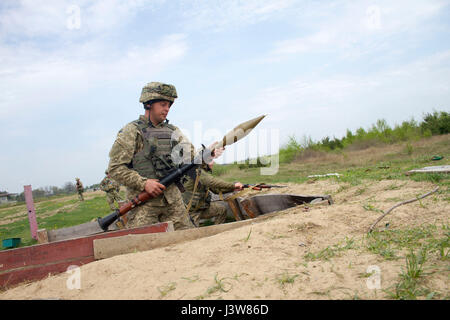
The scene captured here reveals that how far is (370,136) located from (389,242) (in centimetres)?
2044

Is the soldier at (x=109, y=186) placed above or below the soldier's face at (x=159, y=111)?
below

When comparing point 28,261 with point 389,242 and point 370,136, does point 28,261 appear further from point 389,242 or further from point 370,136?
point 370,136

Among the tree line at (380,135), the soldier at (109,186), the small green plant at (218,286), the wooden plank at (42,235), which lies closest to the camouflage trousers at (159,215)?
the wooden plank at (42,235)

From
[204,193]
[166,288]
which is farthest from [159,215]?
[166,288]

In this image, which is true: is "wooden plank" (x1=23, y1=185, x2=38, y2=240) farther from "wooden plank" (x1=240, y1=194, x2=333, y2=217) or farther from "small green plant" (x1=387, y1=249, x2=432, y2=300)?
"small green plant" (x1=387, y1=249, x2=432, y2=300)

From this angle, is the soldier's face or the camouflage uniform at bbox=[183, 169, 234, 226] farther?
the camouflage uniform at bbox=[183, 169, 234, 226]

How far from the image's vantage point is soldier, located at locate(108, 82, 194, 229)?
4133 millimetres

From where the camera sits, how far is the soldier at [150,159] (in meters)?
4.13

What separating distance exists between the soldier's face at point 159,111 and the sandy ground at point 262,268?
2.05 m

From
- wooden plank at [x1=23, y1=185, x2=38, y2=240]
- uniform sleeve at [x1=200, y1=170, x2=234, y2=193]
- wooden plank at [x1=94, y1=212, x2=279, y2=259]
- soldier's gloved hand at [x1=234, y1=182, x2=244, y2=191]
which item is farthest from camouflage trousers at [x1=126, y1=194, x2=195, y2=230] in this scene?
wooden plank at [x1=23, y1=185, x2=38, y2=240]

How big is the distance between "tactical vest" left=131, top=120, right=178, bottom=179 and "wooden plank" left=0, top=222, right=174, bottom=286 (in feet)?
4.34

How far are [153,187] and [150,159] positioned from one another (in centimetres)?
49

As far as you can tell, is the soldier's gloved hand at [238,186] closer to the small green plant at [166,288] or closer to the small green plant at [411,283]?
the small green plant at [166,288]

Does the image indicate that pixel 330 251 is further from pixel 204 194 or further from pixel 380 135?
pixel 380 135
